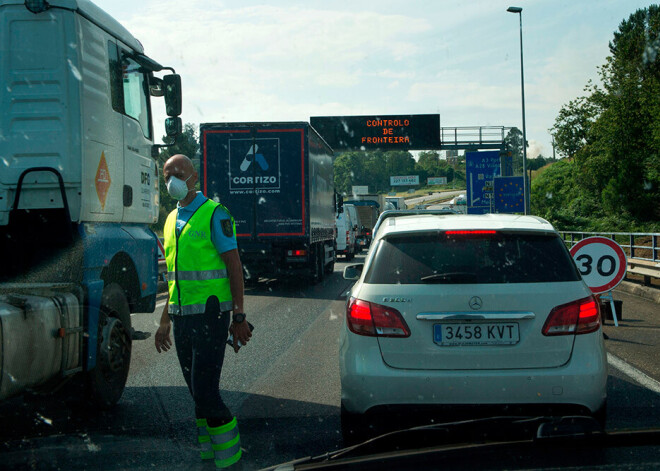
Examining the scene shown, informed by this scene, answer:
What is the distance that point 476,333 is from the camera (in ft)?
14.4

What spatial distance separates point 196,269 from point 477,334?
5.46 ft

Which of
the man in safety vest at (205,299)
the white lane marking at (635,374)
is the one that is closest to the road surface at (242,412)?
the white lane marking at (635,374)

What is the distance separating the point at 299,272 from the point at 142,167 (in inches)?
429

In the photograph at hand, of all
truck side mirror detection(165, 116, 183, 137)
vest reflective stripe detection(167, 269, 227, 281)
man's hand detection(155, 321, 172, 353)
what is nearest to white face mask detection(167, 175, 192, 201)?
vest reflective stripe detection(167, 269, 227, 281)

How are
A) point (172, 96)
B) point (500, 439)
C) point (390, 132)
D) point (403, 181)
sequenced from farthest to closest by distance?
point (403, 181) → point (390, 132) → point (172, 96) → point (500, 439)

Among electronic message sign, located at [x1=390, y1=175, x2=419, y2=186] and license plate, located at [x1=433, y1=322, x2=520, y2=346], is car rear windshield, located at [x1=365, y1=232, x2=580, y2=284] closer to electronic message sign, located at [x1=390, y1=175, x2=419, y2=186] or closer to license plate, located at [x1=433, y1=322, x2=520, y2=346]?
license plate, located at [x1=433, y1=322, x2=520, y2=346]

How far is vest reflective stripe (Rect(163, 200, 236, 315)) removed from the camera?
429 cm

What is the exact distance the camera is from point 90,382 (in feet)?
18.4

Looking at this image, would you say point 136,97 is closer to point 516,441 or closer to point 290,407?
point 290,407

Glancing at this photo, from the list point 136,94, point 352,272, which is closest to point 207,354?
point 352,272

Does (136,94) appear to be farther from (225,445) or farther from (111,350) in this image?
(225,445)

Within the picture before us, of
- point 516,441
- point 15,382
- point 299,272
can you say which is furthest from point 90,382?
point 299,272

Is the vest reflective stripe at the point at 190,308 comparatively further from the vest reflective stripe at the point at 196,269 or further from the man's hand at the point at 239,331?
the man's hand at the point at 239,331

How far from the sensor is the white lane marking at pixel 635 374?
21.6 ft
